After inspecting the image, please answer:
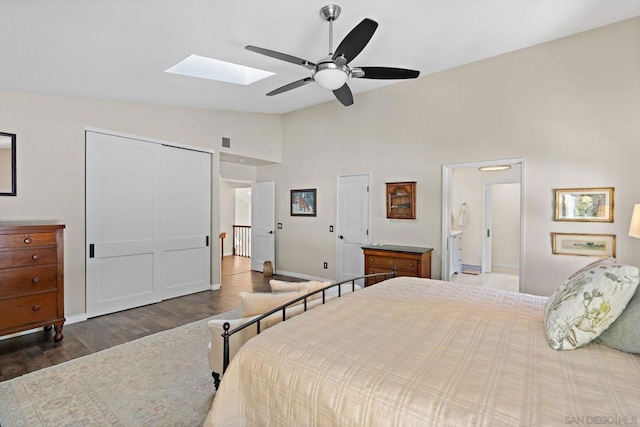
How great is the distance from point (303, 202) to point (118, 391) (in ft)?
14.0

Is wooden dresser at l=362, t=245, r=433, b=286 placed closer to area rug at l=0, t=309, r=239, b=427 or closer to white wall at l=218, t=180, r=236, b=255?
area rug at l=0, t=309, r=239, b=427

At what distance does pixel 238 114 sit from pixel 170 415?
15.2ft

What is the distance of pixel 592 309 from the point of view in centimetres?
144

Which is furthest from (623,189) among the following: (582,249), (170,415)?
(170,415)

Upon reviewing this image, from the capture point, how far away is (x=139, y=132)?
432 cm

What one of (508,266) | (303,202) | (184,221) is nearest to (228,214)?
(303,202)

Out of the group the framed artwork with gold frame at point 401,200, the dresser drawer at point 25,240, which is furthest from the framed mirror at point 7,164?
the framed artwork with gold frame at point 401,200

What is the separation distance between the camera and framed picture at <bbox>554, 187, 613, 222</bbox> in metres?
3.49

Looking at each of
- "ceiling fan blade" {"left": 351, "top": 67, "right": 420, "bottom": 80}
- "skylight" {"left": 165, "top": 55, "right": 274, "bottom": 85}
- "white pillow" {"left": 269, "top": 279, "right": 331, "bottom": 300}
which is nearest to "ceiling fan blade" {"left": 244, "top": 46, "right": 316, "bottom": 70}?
"ceiling fan blade" {"left": 351, "top": 67, "right": 420, "bottom": 80}

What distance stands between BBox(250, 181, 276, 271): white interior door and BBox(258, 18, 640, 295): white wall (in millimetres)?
1251

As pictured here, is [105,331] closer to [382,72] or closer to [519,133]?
[382,72]

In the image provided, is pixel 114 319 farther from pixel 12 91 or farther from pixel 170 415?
pixel 12 91

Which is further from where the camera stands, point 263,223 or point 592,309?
point 263,223

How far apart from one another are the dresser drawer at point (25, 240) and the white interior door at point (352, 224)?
3.96 m
